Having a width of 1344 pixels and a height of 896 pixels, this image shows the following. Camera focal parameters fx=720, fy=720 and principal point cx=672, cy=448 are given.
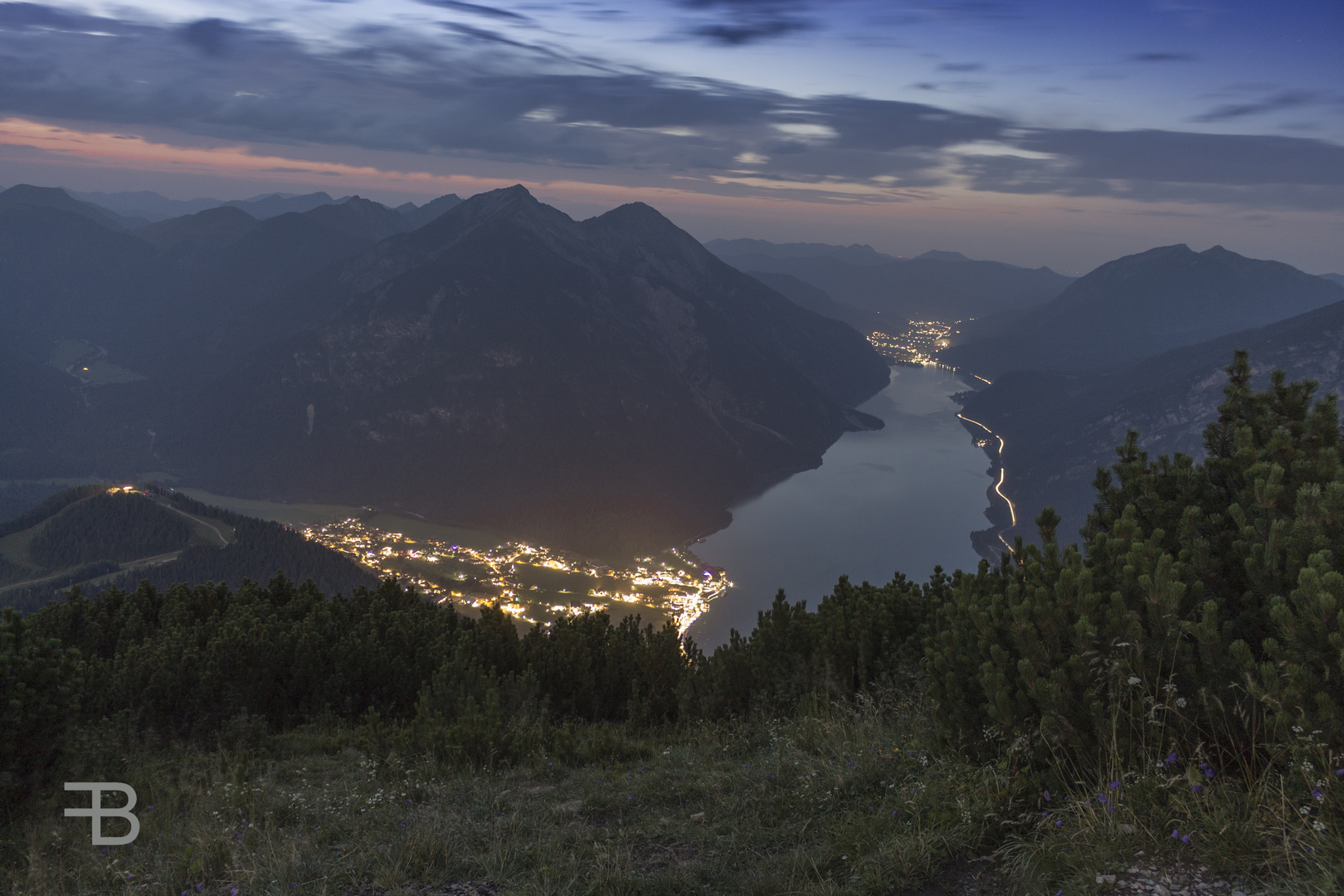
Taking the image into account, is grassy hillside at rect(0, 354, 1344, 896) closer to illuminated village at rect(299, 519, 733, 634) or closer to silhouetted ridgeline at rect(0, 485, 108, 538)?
illuminated village at rect(299, 519, 733, 634)

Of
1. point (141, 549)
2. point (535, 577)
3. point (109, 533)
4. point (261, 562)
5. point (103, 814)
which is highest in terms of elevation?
point (103, 814)

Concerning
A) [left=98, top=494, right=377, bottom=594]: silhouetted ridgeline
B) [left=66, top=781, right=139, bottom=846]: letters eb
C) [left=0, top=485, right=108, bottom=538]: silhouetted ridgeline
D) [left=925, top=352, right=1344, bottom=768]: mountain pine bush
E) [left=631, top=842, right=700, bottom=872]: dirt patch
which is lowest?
[left=98, top=494, right=377, bottom=594]: silhouetted ridgeline

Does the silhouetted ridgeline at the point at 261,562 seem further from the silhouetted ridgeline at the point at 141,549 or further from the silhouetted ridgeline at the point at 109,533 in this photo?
the silhouetted ridgeline at the point at 109,533

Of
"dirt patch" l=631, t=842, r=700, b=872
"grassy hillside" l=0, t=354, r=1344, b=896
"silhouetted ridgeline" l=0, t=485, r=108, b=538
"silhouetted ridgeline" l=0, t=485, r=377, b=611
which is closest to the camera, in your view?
"grassy hillside" l=0, t=354, r=1344, b=896

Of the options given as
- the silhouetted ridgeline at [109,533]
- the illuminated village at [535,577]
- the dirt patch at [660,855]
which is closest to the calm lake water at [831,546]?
the illuminated village at [535,577]

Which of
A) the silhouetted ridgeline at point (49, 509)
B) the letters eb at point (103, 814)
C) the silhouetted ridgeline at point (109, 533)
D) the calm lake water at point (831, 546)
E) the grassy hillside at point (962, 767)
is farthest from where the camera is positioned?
the silhouetted ridgeline at point (49, 509)

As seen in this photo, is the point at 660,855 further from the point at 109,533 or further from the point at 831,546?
the point at 109,533

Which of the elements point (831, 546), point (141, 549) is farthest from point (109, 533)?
point (831, 546)

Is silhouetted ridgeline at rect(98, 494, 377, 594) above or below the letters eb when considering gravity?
below

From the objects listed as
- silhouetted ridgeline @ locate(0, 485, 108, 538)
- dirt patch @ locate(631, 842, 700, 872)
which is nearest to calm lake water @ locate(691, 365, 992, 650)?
dirt patch @ locate(631, 842, 700, 872)

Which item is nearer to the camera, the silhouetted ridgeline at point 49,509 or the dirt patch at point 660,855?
the dirt patch at point 660,855
